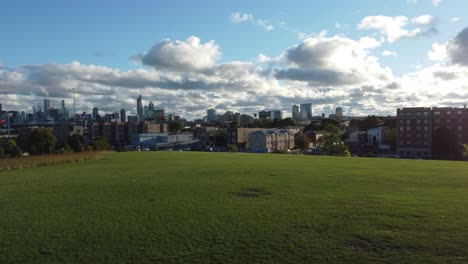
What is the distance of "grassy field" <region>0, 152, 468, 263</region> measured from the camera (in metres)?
6.74

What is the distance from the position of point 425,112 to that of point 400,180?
3344 inches

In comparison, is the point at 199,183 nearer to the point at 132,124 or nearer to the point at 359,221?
the point at 359,221

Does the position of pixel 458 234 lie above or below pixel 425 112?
below

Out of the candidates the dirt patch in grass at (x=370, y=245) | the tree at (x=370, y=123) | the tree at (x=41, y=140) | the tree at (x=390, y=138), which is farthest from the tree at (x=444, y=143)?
the dirt patch in grass at (x=370, y=245)

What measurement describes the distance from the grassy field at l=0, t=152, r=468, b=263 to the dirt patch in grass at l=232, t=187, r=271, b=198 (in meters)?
0.04

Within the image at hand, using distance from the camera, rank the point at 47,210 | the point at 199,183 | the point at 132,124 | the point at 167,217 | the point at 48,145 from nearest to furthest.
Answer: the point at 167,217 → the point at 47,210 → the point at 199,183 → the point at 48,145 → the point at 132,124

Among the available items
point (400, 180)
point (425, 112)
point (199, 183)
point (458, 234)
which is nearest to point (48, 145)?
point (199, 183)

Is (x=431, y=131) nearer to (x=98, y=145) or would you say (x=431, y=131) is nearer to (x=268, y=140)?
(x=268, y=140)

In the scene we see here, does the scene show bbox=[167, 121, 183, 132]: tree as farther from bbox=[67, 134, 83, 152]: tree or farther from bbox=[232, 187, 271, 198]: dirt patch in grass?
bbox=[232, 187, 271, 198]: dirt patch in grass

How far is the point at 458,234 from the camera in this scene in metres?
7.64

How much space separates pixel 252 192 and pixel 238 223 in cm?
448

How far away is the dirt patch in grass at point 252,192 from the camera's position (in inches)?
494

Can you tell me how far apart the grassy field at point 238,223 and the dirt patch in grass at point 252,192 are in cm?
4

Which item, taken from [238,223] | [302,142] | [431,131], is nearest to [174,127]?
[302,142]
